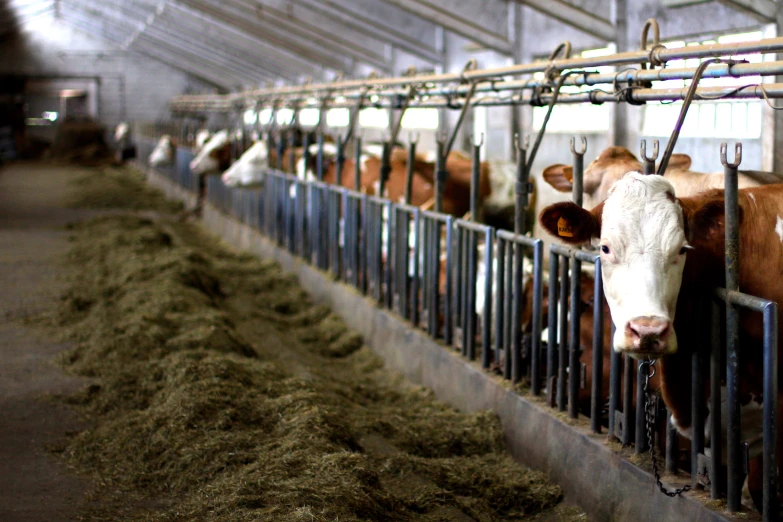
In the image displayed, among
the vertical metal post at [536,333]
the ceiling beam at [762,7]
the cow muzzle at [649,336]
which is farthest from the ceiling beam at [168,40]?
the cow muzzle at [649,336]

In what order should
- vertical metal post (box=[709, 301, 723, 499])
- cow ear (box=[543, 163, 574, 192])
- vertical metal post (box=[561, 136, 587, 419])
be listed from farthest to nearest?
cow ear (box=[543, 163, 574, 192]) < vertical metal post (box=[561, 136, 587, 419]) < vertical metal post (box=[709, 301, 723, 499])

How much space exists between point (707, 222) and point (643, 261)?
35 cm

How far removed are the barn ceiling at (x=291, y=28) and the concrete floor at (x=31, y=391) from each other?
236 inches

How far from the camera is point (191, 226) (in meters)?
16.6

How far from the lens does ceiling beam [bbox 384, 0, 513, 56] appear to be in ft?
41.8

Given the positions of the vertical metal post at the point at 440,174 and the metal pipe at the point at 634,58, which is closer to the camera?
the metal pipe at the point at 634,58

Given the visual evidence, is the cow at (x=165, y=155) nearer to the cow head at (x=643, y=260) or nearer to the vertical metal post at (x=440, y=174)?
the vertical metal post at (x=440, y=174)

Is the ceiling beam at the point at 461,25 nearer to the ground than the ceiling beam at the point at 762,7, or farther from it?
farther from it

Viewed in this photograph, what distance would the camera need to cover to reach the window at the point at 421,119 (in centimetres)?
1672

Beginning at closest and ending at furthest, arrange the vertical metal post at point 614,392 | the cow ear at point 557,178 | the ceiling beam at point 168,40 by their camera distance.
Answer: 1. the vertical metal post at point 614,392
2. the cow ear at point 557,178
3. the ceiling beam at point 168,40

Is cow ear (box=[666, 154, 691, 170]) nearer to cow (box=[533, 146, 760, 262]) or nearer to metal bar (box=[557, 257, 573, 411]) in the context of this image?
cow (box=[533, 146, 760, 262])

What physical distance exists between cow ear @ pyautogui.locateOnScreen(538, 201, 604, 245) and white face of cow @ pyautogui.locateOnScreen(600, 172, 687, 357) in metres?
0.09

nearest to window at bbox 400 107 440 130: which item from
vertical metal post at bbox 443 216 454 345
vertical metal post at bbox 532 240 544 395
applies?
vertical metal post at bbox 443 216 454 345

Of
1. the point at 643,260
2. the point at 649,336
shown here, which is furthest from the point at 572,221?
the point at 649,336
